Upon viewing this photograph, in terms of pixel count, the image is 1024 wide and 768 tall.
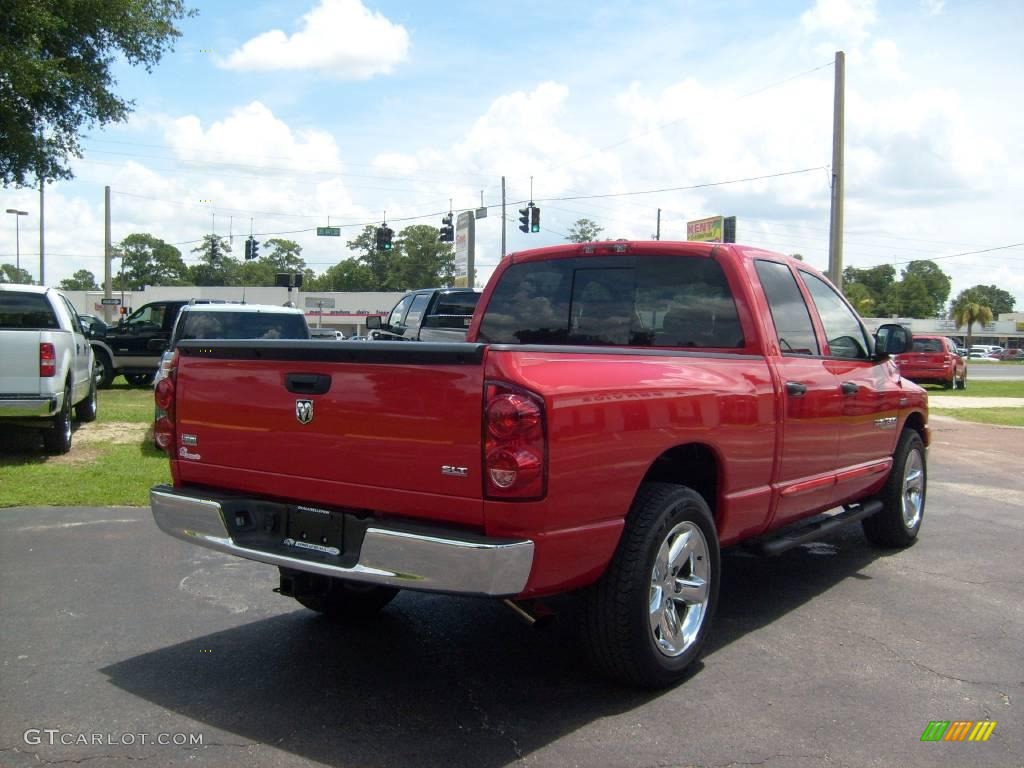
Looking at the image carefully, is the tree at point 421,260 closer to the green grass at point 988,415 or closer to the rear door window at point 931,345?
the rear door window at point 931,345

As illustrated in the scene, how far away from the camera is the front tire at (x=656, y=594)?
383 centimetres

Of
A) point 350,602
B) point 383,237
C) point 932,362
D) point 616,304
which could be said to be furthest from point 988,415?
point 383,237

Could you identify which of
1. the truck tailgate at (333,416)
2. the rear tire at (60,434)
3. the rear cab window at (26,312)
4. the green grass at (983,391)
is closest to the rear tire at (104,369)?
the rear cab window at (26,312)

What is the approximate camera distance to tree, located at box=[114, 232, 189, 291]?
137750mm

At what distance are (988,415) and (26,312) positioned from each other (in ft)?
54.6

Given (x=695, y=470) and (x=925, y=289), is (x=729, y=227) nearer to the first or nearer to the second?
(x=695, y=470)

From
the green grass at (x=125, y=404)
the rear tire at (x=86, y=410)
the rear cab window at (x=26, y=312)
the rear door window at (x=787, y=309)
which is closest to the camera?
the rear door window at (x=787, y=309)

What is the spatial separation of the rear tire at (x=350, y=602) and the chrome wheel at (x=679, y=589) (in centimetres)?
143

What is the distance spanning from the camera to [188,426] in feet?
14.4

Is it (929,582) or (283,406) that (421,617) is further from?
(929,582)

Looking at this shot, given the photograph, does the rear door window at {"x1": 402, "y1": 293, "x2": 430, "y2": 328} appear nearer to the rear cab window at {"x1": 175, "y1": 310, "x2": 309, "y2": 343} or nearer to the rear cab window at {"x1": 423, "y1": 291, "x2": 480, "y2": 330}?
the rear cab window at {"x1": 423, "y1": 291, "x2": 480, "y2": 330}

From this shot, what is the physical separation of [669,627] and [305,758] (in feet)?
5.33

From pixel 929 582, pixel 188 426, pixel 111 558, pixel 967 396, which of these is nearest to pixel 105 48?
pixel 111 558

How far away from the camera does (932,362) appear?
2833 cm
